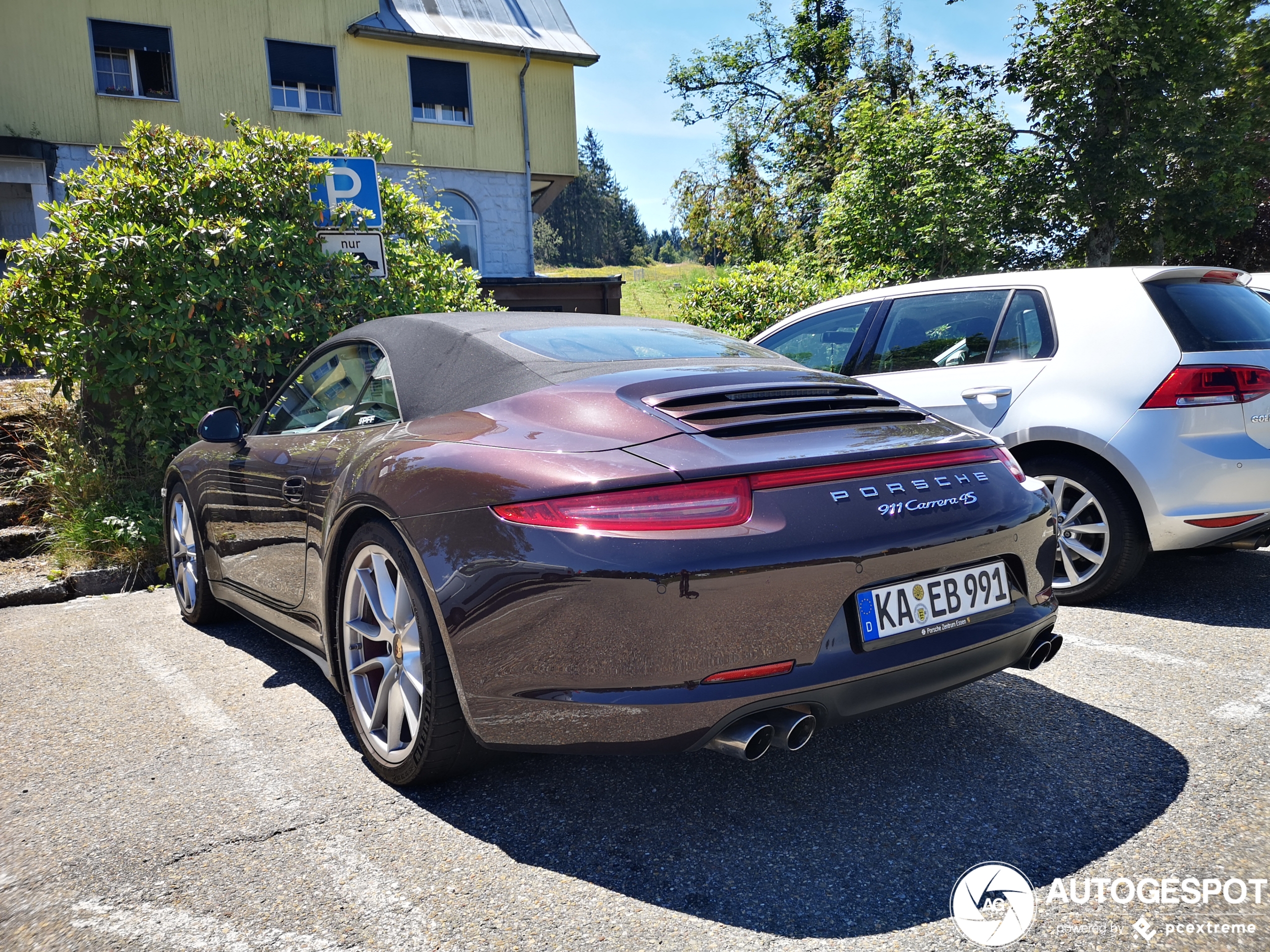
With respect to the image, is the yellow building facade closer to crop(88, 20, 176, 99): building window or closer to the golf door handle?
crop(88, 20, 176, 99): building window

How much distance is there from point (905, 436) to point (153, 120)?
61.7ft

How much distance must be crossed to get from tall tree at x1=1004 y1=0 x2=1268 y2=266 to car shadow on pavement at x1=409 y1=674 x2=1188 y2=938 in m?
19.1

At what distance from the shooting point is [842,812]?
2.46m

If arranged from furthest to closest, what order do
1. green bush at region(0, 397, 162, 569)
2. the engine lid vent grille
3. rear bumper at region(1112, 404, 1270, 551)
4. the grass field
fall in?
the grass field → green bush at region(0, 397, 162, 569) → rear bumper at region(1112, 404, 1270, 551) → the engine lid vent grille

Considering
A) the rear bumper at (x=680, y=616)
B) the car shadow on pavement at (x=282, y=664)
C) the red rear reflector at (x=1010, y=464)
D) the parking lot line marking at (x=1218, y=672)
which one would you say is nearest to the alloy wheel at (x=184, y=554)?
the car shadow on pavement at (x=282, y=664)

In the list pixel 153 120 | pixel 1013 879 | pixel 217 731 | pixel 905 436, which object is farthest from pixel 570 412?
pixel 153 120

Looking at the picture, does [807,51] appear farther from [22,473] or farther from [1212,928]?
[1212,928]

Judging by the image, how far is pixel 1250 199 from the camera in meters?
20.0

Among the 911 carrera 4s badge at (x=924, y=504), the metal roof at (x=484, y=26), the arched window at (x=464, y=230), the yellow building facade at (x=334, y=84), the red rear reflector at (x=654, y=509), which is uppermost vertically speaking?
the metal roof at (x=484, y=26)

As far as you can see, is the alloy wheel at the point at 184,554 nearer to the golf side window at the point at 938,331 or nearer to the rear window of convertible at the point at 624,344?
the rear window of convertible at the point at 624,344

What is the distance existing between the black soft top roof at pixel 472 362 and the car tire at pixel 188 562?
64.1 inches

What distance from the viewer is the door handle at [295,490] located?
3.24 metres

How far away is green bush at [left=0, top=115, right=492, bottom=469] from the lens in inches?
248

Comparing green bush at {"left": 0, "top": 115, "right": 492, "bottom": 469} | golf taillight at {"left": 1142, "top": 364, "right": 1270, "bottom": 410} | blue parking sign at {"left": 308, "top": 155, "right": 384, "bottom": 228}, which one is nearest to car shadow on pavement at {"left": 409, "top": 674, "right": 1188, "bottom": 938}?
golf taillight at {"left": 1142, "top": 364, "right": 1270, "bottom": 410}
